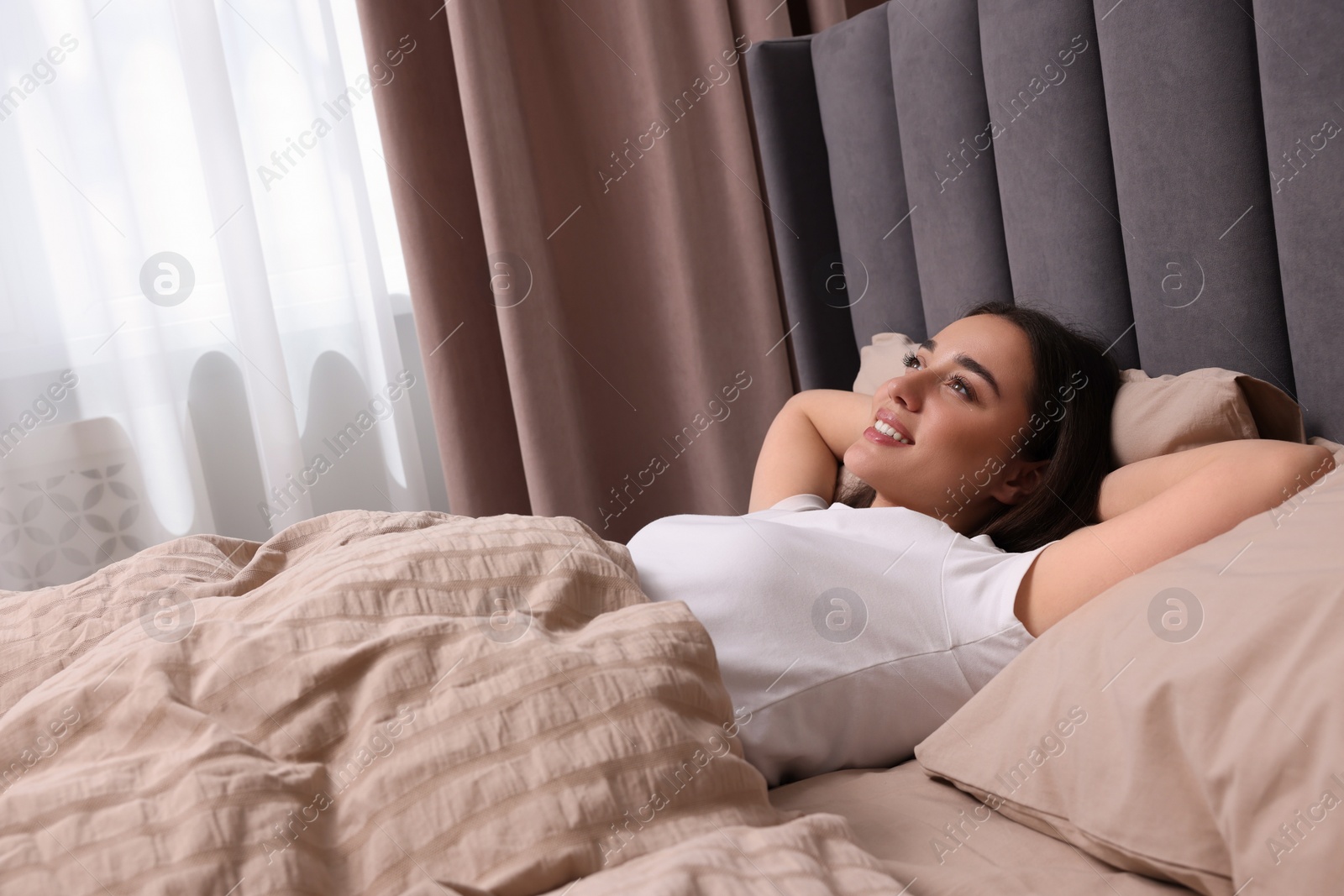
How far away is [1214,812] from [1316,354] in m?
0.68

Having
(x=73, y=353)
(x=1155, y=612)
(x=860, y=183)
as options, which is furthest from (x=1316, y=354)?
(x=73, y=353)

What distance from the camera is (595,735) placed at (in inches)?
26.9

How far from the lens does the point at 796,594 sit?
3.08 ft

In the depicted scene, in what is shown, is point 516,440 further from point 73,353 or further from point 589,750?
point 589,750

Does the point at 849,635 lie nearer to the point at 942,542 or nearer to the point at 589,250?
the point at 942,542

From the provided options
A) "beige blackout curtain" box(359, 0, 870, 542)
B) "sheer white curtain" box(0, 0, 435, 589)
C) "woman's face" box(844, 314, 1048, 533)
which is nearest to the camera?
"woman's face" box(844, 314, 1048, 533)

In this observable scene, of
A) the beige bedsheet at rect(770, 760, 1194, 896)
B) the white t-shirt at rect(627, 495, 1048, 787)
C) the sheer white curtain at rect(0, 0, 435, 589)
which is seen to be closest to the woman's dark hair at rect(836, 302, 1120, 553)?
A: the white t-shirt at rect(627, 495, 1048, 787)

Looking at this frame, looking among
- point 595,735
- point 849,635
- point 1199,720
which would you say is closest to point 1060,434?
point 849,635

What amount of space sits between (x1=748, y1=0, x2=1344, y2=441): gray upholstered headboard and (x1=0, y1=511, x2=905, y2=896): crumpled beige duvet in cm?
83

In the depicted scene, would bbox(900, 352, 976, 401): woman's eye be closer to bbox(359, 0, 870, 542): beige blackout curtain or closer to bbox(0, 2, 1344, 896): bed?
bbox(0, 2, 1344, 896): bed

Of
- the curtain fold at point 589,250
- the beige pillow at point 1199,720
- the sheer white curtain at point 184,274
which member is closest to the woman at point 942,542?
the beige pillow at point 1199,720

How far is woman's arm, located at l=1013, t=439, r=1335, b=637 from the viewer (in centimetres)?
84

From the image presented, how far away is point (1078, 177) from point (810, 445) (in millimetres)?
531

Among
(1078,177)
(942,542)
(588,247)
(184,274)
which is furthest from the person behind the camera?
(588,247)
